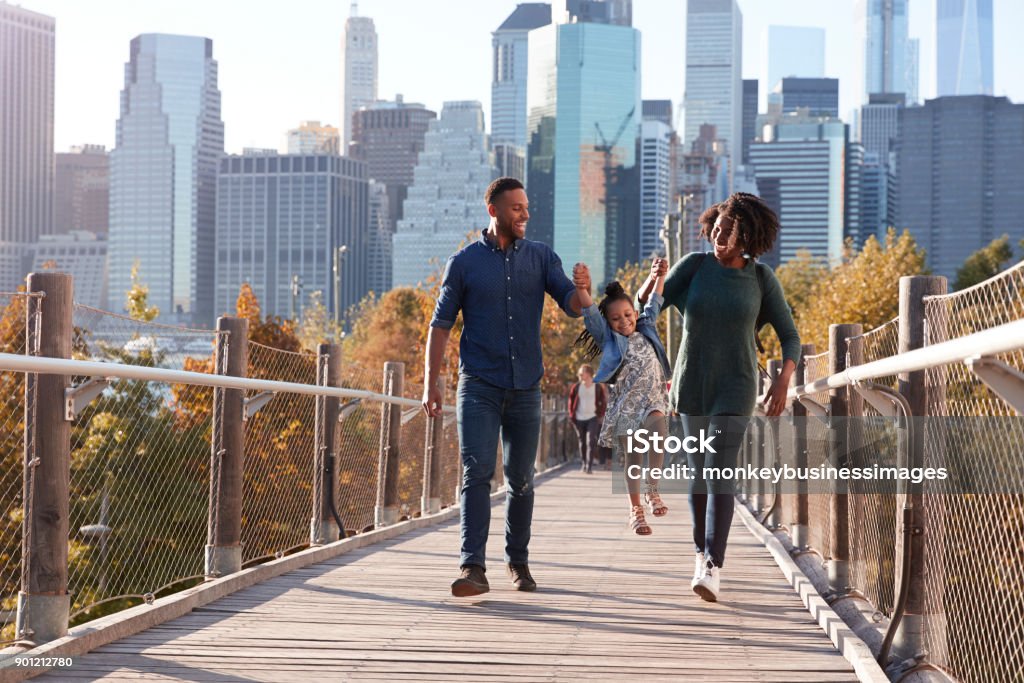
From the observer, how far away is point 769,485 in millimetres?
11922

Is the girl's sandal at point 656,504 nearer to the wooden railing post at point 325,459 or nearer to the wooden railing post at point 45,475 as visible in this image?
the wooden railing post at point 325,459

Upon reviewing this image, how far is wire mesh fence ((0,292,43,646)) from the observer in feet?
18.3

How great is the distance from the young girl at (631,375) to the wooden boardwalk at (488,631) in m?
0.55

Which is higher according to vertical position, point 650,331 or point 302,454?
point 650,331

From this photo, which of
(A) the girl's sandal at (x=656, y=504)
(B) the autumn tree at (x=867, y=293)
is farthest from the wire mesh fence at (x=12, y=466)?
(B) the autumn tree at (x=867, y=293)

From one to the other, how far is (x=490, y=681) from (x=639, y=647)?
872 mm

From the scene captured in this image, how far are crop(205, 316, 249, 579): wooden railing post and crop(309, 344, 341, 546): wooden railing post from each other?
1.82 metres

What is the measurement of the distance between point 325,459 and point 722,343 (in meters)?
3.51

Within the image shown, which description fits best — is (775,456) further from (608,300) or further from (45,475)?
(45,475)

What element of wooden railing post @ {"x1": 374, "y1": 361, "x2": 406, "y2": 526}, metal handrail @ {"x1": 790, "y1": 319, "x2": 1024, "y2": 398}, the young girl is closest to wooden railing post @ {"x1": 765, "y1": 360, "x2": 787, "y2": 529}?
the young girl

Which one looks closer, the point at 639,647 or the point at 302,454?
the point at 639,647

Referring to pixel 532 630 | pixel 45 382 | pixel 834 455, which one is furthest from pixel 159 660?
pixel 834 455

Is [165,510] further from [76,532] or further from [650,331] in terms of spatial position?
[650,331]

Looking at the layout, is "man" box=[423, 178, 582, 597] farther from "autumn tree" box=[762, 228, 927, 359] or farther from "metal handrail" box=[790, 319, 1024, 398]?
"autumn tree" box=[762, 228, 927, 359]
